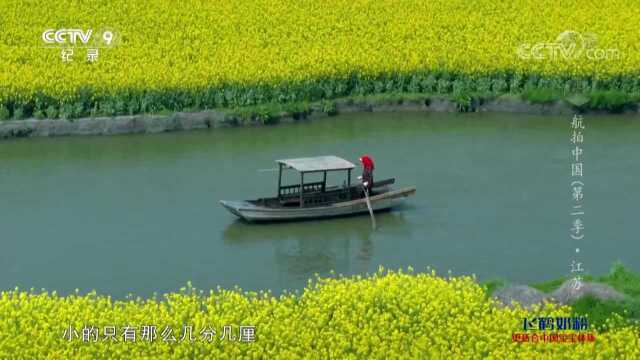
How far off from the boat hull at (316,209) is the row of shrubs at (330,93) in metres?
10.4

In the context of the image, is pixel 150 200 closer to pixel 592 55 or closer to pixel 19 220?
pixel 19 220

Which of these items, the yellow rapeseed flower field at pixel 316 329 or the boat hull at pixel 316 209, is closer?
the yellow rapeseed flower field at pixel 316 329

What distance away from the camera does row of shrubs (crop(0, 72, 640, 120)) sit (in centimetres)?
3350

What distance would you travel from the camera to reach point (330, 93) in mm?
35875

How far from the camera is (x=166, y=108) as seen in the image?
34094 millimetres

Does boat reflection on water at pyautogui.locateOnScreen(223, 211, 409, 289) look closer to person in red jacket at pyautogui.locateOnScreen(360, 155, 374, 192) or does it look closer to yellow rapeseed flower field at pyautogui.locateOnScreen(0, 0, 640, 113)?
person in red jacket at pyautogui.locateOnScreen(360, 155, 374, 192)

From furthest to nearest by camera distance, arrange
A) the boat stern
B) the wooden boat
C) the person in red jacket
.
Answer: the person in red jacket → the wooden boat → the boat stern

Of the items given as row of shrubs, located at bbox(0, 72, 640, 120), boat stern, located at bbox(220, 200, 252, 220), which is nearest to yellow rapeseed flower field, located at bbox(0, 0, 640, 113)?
row of shrubs, located at bbox(0, 72, 640, 120)

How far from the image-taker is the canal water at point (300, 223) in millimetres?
21719

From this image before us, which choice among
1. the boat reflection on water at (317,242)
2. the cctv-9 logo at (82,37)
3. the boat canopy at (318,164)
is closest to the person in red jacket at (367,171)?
the boat canopy at (318,164)

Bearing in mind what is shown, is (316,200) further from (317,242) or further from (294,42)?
(294,42)

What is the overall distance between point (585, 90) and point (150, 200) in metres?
15.1

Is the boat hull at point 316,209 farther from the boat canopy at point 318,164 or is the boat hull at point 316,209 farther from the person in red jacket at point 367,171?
the boat canopy at point 318,164

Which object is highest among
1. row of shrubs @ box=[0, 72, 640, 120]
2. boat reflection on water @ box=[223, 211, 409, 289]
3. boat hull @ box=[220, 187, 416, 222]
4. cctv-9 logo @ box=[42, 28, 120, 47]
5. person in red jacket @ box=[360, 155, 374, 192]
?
cctv-9 logo @ box=[42, 28, 120, 47]
